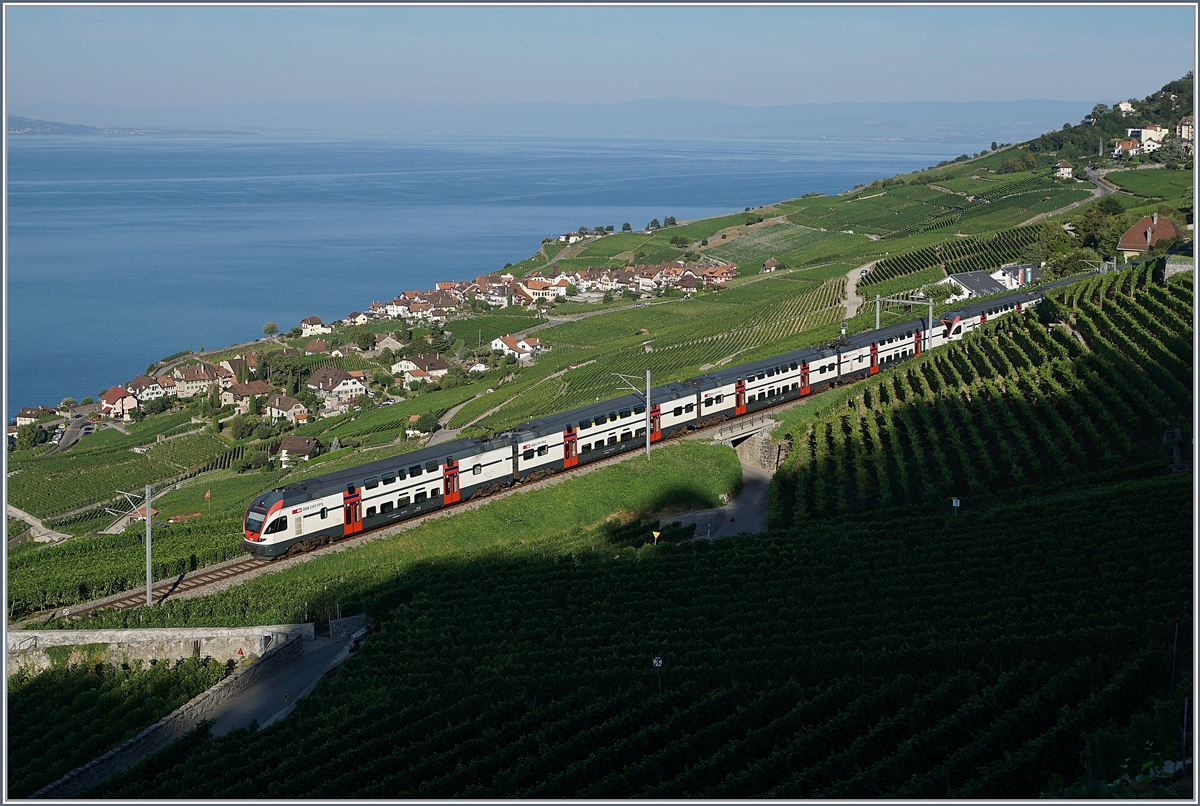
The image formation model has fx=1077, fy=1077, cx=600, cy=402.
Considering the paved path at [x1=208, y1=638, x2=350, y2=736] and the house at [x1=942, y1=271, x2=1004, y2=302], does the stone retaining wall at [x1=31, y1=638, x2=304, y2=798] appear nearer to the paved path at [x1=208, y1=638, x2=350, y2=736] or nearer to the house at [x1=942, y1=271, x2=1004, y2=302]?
the paved path at [x1=208, y1=638, x2=350, y2=736]

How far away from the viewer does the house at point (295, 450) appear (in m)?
60.0

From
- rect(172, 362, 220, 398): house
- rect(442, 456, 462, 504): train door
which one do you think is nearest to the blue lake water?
rect(172, 362, 220, 398): house

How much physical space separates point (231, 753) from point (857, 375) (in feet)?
99.7

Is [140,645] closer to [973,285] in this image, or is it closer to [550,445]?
[550,445]

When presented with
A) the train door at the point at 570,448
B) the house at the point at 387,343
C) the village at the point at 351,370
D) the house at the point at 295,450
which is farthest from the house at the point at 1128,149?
the train door at the point at 570,448

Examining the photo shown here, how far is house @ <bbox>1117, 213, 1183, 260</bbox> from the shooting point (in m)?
58.6

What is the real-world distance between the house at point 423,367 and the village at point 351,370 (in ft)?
0.26

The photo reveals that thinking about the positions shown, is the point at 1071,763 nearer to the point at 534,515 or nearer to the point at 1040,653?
the point at 1040,653

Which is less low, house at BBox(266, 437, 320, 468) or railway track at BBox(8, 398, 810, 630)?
railway track at BBox(8, 398, 810, 630)

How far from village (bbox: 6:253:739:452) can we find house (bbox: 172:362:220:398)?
80 millimetres

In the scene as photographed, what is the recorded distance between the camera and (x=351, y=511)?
90.3ft

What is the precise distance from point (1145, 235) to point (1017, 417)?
33934mm

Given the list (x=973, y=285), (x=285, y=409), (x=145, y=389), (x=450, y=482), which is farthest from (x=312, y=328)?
(x=450, y=482)

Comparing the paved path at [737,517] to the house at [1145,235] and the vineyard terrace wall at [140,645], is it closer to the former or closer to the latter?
the vineyard terrace wall at [140,645]
